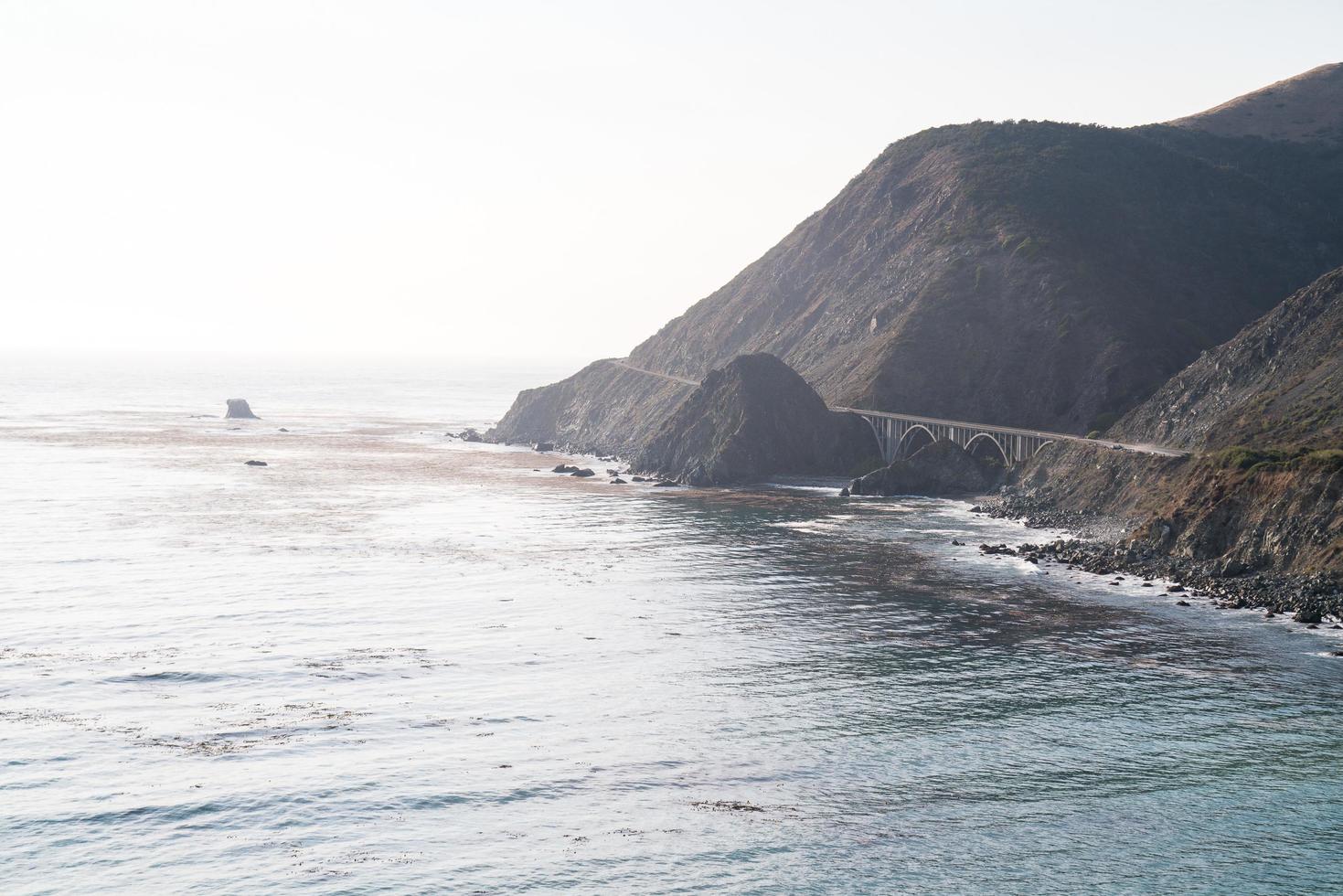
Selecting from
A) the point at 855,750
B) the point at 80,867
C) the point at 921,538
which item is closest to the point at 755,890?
the point at 855,750

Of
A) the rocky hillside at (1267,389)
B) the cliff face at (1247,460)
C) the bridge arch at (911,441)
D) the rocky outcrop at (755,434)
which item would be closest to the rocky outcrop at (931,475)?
the cliff face at (1247,460)

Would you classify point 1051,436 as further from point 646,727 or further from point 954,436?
point 646,727

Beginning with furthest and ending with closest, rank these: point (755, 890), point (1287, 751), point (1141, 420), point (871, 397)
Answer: point (871, 397) < point (1141, 420) < point (1287, 751) < point (755, 890)

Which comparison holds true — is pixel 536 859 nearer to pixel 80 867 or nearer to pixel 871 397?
pixel 80 867

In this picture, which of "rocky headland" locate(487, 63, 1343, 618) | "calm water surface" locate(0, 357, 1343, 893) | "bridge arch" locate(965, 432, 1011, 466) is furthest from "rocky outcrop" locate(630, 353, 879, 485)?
"calm water surface" locate(0, 357, 1343, 893)

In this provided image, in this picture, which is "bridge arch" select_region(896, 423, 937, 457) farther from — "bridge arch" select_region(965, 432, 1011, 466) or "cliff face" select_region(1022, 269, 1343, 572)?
"cliff face" select_region(1022, 269, 1343, 572)

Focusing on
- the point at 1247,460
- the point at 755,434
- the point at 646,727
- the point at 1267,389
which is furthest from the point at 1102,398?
the point at 646,727
